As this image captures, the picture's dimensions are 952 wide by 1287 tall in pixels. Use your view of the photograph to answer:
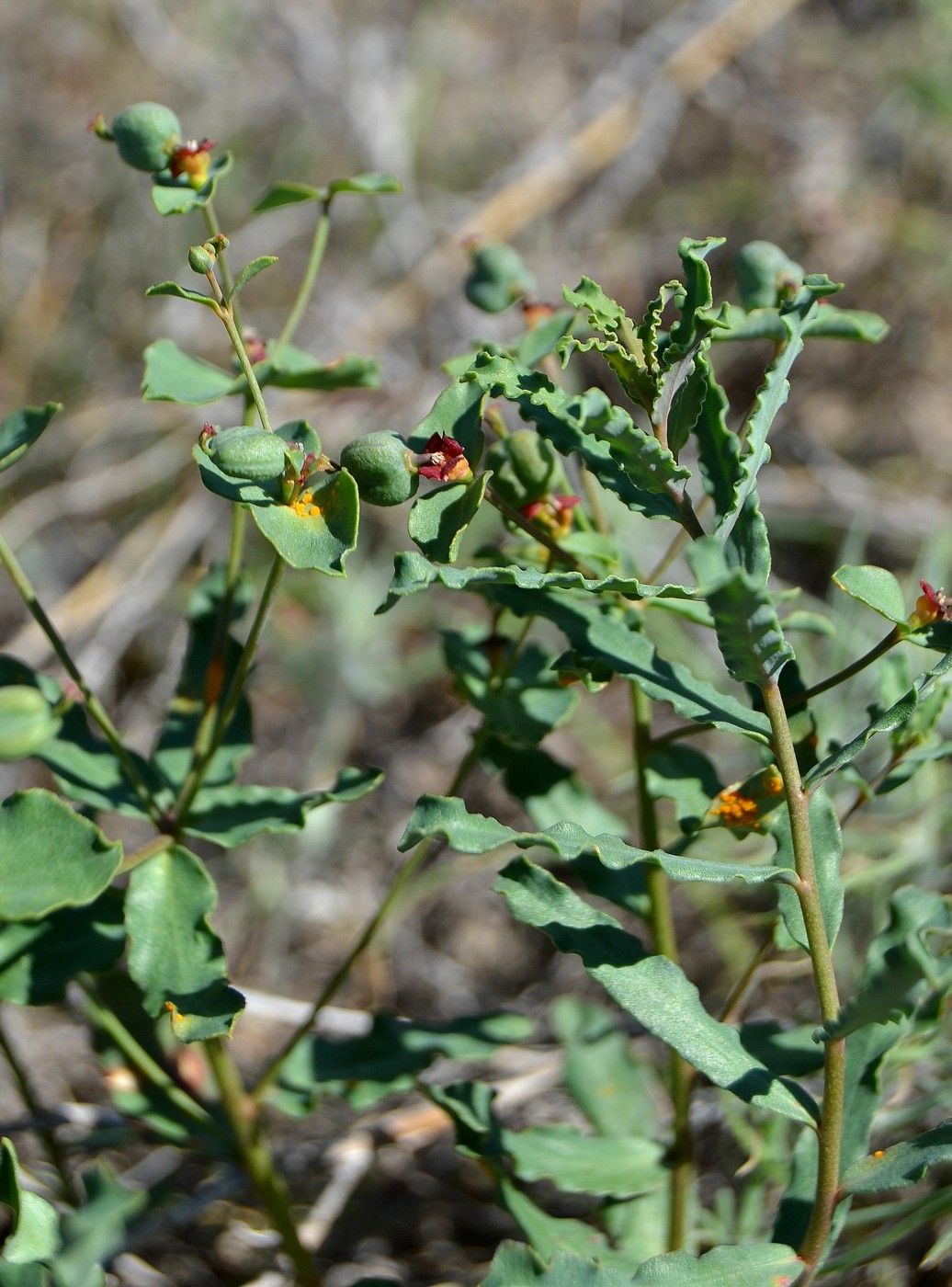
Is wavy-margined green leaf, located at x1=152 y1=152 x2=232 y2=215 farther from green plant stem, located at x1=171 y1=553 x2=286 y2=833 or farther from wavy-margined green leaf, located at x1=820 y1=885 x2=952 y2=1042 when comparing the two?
wavy-margined green leaf, located at x1=820 y1=885 x2=952 y2=1042

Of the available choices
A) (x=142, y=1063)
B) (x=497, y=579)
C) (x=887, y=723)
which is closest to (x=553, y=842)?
(x=497, y=579)

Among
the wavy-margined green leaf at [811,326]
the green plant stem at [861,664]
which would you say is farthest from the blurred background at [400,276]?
the green plant stem at [861,664]

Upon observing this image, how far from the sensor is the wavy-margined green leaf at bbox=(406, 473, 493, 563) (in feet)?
4.59

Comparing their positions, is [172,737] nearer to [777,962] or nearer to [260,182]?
[777,962]

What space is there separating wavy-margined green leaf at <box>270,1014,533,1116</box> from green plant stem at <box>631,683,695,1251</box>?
0.28 meters

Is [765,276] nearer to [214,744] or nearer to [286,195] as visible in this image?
[286,195]

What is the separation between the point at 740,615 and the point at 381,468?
485mm

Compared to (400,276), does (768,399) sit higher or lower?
lower

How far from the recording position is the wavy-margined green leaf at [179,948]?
1517 millimetres

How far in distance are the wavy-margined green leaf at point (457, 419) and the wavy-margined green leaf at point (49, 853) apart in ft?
2.08

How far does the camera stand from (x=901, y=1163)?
4.54 ft

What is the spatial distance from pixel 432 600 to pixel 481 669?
218 centimetres

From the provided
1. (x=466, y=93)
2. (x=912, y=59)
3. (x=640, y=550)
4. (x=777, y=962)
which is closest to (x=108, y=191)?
(x=466, y=93)

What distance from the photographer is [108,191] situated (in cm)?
499
